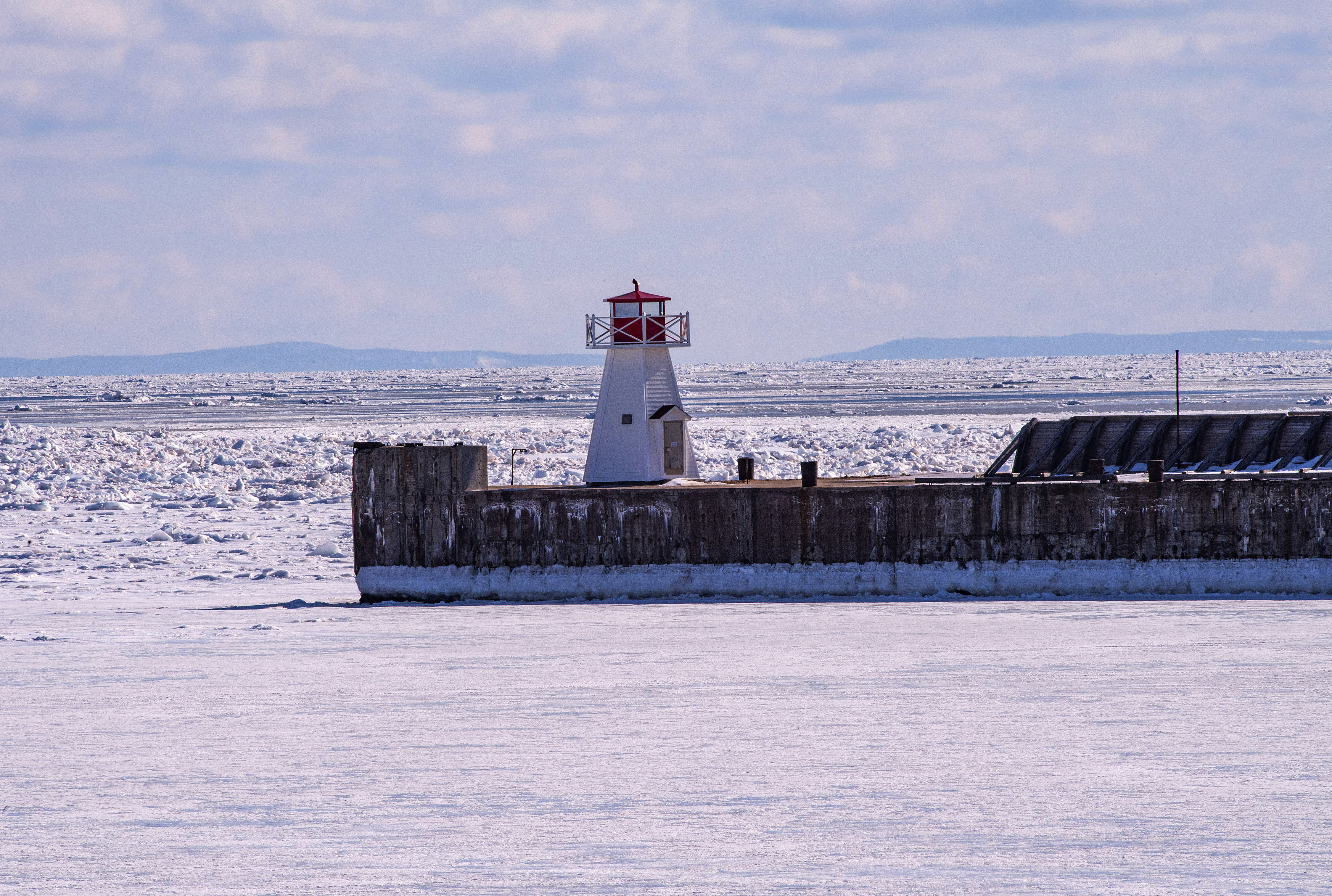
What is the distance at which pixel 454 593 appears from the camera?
17125 millimetres

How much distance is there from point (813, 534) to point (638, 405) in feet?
17.2

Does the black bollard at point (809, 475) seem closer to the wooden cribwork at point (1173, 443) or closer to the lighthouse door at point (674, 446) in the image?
the wooden cribwork at point (1173, 443)

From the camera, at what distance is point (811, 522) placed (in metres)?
16.9

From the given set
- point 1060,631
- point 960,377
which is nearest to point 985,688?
point 1060,631

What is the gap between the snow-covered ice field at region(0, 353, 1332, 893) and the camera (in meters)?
7.60

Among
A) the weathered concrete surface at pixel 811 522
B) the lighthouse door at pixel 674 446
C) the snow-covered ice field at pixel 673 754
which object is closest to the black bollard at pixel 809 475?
the weathered concrete surface at pixel 811 522

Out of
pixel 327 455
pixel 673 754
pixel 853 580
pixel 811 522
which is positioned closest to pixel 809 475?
pixel 811 522

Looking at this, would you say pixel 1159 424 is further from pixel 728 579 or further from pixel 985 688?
pixel 985 688

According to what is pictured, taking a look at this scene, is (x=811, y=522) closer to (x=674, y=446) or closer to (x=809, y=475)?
(x=809, y=475)

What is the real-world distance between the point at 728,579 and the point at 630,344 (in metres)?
5.76

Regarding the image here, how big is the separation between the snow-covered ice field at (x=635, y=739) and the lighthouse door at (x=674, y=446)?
5035 millimetres

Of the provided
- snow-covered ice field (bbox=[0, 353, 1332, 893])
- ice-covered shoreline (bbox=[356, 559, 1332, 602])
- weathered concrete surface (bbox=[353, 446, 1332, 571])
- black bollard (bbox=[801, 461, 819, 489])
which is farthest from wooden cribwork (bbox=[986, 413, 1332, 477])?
A: snow-covered ice field (bbox=[0, 353, 1332, 893])

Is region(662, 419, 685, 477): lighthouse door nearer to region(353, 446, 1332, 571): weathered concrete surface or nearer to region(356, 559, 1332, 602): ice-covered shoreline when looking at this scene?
region(353, 446, 1332, 571): weathered concrete surface

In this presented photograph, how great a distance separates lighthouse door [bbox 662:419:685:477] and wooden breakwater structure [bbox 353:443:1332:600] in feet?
13.6
